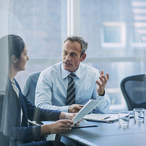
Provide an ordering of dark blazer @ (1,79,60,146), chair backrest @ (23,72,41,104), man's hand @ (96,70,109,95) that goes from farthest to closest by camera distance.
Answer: chair backrest @ (23,72,41,104), man's hand @ (96,70,109,95), dark blazer @ (1,79,60,146)

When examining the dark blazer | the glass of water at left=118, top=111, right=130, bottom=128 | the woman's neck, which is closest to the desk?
the glass of water at left=118, top=111, right=130, bottom=128

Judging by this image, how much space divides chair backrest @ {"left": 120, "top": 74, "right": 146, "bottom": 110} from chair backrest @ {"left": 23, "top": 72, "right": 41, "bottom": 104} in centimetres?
72

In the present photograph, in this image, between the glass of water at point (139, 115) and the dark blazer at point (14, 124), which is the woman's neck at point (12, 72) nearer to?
the dark blazer at point (14, 124)

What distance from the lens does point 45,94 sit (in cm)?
163

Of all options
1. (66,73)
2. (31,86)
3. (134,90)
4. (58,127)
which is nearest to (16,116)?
(58,127)

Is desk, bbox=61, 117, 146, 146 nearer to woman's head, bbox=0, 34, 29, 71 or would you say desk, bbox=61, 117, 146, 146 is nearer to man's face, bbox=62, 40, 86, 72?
woman's head, bbox=0, 34, 29, 71

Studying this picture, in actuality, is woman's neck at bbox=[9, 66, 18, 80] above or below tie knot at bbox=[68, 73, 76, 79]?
above

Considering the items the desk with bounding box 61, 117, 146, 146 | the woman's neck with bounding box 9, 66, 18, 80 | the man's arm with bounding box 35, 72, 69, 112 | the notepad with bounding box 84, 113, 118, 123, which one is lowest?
the desk with bounding box 61, 117, 146, 146

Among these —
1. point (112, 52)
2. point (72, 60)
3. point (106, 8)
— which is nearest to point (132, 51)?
point (112, 52)

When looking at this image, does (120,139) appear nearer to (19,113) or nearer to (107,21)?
(19,113)

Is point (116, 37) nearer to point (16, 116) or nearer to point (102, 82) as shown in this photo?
point (102, 82)

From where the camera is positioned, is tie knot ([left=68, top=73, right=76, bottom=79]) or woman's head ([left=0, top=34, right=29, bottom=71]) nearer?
woman's head ([left=0, top=34, right=29, bottom=71])

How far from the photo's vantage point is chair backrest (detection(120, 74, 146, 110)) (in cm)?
186

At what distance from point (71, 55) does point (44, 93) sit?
1.23ft
